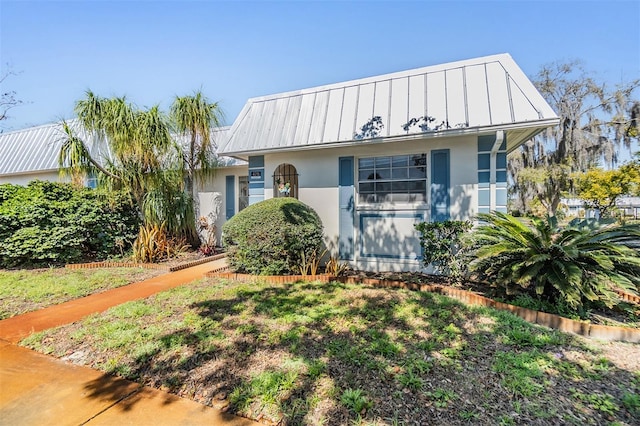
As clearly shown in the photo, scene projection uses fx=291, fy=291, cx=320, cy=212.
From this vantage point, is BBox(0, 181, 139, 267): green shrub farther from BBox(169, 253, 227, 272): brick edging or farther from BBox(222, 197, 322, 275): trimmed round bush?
BBox(222, 197, 322, 275): trimmed round bush

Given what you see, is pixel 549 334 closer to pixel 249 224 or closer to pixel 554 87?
pixel 249 224

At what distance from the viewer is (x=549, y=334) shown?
11.0 feet

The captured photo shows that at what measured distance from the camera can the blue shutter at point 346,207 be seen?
22.0 ft

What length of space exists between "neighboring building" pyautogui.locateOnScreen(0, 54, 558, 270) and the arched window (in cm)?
16

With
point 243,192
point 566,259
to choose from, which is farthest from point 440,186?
point 243,192

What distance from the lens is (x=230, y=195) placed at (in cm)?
949

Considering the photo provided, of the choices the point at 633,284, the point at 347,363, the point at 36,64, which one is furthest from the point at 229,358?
the point at 36,64

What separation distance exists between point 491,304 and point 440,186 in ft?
8.43

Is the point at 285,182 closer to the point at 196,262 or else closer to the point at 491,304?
the point at 196,262

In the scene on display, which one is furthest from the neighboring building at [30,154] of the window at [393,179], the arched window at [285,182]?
the window at [393,179]

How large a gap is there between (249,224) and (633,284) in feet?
19.3

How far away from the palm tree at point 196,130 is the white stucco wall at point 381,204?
2155 mm

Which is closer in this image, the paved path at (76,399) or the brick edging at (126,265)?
the paved path at (76,399)

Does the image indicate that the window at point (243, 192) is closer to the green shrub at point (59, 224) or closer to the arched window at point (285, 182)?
the arched window at point (285, 182)
